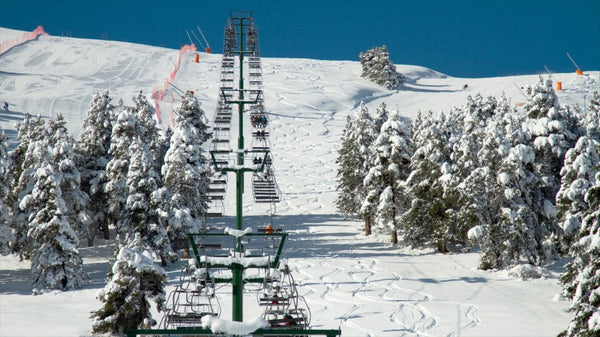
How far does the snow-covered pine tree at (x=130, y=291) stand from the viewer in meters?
30.5

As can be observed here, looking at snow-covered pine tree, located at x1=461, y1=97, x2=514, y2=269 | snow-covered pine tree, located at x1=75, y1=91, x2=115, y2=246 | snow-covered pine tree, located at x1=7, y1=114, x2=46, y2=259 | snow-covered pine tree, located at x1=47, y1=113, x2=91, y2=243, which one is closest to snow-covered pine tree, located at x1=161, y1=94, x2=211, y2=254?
snow-covered pine tree, located at x1=47, y1=113, x2=91, y2=243

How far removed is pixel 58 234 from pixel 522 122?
32.6 metres

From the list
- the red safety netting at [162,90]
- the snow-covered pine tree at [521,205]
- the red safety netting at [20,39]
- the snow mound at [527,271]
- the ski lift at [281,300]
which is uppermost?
the red safety netting at [20,39]

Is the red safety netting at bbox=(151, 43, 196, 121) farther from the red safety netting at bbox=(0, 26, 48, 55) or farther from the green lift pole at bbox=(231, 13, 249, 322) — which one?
the green lift pole at bbox=(231, 13, 249, 322)

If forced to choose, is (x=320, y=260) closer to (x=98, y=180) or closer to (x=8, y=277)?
(x=98, y=180)

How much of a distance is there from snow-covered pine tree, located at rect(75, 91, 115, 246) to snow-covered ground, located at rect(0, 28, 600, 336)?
334 centimetres

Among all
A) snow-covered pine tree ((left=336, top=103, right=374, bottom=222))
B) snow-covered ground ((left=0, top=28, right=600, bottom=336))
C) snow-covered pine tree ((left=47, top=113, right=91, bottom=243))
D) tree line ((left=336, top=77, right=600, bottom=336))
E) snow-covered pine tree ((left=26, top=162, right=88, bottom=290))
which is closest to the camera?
snow-covered ground ((left=0, top=28, right=600, bottom=336))

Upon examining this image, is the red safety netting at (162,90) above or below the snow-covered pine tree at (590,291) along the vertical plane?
above

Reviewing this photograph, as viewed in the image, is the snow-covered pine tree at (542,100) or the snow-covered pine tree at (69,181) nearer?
the snow-covered pine tree at (542,100)

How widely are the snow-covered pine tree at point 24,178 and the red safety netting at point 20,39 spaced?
122599mm

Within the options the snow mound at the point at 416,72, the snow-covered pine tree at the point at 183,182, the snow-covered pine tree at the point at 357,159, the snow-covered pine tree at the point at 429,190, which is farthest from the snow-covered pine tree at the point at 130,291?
the snow mound at the point at 416,72

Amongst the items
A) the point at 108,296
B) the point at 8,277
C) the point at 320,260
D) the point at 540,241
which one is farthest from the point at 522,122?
the point at 8,277

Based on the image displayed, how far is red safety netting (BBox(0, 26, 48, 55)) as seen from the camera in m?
173

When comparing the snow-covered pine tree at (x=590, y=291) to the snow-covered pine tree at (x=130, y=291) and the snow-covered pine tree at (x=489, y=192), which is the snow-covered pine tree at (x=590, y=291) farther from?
the snow-covered pine tree at (x=489, y=192)
